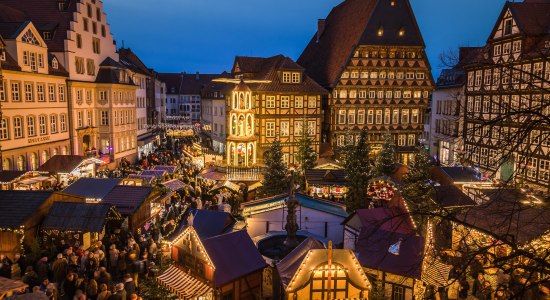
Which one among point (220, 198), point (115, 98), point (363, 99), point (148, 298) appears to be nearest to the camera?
point (148, 298)

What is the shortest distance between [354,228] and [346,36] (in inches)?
1146

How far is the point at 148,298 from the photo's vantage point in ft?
39.0

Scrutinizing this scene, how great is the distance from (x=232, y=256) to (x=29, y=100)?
869 inches

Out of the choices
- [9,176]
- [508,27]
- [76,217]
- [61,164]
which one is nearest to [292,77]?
[508,27]

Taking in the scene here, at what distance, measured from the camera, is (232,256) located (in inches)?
455

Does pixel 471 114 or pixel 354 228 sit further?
pixel 354 228

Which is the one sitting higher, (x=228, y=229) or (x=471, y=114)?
(x=471, y=114)

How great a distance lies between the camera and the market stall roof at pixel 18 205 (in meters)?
14.1

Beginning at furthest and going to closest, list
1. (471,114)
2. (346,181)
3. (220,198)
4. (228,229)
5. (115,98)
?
(115,98), (346,181), (220,198), (228,229), (471,114)

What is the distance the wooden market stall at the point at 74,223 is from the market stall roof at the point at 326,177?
1291 centimetres

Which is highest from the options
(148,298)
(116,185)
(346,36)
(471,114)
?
(346,36)

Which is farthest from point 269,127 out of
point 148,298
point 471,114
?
point 471,114

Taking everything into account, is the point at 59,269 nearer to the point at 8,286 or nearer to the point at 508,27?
the point at 8,286

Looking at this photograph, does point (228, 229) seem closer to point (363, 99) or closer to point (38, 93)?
point (38, 93)
